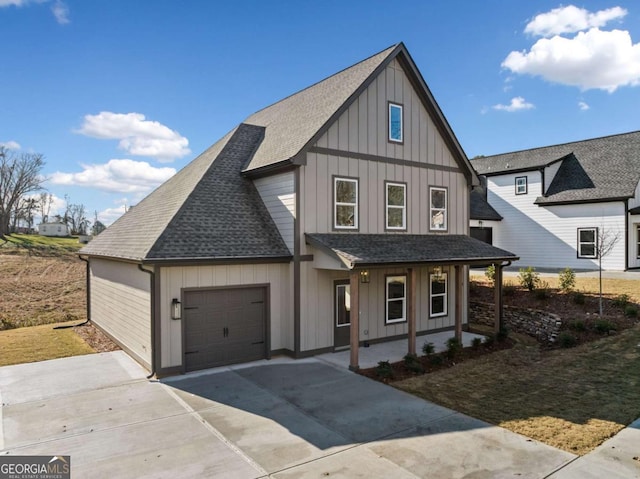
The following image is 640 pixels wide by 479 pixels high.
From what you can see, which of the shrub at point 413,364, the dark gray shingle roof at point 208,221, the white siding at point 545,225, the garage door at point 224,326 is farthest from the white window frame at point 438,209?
the white siding at point 545,225

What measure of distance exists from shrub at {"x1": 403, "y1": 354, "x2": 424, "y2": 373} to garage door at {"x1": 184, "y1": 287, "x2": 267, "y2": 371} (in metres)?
3.87

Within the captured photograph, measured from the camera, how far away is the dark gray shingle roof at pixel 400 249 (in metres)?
10.9

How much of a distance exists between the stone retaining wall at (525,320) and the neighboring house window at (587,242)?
434 inches

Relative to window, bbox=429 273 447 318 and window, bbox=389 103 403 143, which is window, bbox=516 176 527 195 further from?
window, bbox=389 103 403 143

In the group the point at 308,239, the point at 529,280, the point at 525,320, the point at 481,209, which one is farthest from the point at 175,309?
the point at 481,209

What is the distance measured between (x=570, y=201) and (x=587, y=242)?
253 cm

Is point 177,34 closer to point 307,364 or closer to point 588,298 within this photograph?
point 307,364

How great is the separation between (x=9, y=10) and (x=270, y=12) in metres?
8.68

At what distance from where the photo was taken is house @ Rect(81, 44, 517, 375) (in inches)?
413

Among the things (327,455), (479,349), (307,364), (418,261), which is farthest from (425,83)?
(327,455)

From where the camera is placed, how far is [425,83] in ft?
46.4

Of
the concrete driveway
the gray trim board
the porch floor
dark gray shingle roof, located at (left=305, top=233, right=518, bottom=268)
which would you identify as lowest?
the porch floor

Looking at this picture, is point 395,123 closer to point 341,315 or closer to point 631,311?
point 341,315

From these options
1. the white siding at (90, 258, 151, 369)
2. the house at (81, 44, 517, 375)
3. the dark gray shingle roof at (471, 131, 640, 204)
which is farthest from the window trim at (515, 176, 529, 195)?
the white siding at (90, 258, 151, 369)
